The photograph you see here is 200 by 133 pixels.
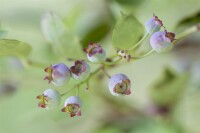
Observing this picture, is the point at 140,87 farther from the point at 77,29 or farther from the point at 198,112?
the point at 77,29

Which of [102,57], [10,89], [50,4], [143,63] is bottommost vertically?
[102,57]

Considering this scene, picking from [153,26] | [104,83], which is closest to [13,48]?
[153,26]

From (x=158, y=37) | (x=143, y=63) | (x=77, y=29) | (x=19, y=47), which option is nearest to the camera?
(x=158, y=37)

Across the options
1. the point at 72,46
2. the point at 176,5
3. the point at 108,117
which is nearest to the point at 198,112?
the point at 108,117

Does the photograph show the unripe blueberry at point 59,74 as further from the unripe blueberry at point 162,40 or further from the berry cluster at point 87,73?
the unripe blueberry at point 162,40

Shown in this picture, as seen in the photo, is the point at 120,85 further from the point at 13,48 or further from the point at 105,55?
the point at 13,48

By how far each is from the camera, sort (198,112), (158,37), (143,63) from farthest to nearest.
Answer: (143,63) < (198,112) < (158,37)

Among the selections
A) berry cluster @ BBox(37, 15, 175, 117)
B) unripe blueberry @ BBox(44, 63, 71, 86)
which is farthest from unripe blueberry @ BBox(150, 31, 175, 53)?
unripe blueberry @ BBox(44, 63, 71, 86)

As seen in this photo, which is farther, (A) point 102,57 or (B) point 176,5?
(B) point 176,5

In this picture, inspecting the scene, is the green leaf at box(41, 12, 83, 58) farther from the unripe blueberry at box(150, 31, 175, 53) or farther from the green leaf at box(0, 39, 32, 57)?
the unripe blueberry at box(150, 31, 175, 53)
